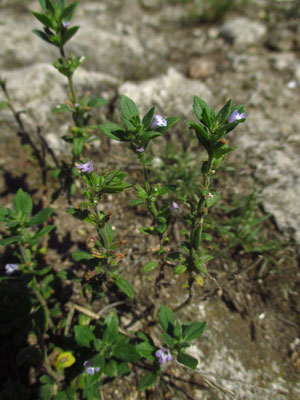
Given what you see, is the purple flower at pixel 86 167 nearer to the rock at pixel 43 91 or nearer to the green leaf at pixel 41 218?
the green leaf at pixel 41 218

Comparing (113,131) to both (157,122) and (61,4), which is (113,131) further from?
(61,4)

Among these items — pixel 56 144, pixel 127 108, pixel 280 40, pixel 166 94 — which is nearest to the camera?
pixel 127 108

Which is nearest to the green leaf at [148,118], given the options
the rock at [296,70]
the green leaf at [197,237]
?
the green leaf at [197,237]

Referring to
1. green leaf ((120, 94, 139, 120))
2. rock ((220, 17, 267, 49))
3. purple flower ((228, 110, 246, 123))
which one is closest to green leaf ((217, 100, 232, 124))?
purple flower ((228, 110, 246, 123))

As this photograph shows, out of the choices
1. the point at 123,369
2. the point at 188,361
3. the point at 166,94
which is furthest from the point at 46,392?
the point at 166,94

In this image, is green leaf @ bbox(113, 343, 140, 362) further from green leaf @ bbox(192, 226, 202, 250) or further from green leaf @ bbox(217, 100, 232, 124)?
green leaf @ bbox(217, 100, 232, 124)

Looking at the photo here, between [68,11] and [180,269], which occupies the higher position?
[68,11]

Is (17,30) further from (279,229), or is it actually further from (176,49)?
(279,229)
